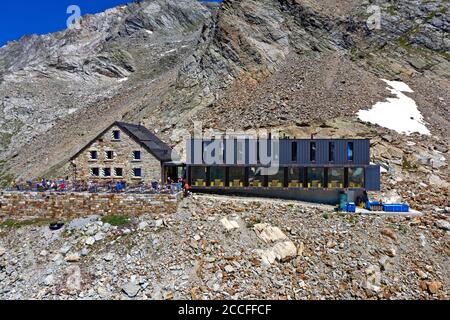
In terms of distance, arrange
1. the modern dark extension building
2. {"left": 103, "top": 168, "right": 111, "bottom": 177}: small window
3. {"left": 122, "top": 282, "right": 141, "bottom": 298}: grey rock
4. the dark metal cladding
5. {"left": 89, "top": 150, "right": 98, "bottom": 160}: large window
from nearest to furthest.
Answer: {"left": 122, "top": 282, "right": 141, "bottom": 298}: grey rock
the dark metal cladding
the modern dark extension building
{"left": 103, "top": 168, "right": 111, "bottom": 177}: small window
{"left": 89, "top": 150, "right": 98, "bottom": 160}: large window

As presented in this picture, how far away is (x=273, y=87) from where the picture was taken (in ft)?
181

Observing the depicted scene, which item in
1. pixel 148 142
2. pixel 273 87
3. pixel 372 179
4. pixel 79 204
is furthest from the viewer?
pixel 273 87

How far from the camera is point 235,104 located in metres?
52.8

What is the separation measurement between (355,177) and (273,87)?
982 inches

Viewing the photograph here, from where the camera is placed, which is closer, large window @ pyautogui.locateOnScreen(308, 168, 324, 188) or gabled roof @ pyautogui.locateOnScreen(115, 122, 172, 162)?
gabled roof @ pyautogui.locateOnScreen(115, 122, 172, 162)

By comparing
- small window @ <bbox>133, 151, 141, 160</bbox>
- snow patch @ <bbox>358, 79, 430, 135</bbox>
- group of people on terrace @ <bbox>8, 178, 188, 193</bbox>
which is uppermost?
snow patch @ <bbox>358, 79, 430, 135</bbox>

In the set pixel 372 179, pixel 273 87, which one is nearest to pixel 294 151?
pixel 372 179

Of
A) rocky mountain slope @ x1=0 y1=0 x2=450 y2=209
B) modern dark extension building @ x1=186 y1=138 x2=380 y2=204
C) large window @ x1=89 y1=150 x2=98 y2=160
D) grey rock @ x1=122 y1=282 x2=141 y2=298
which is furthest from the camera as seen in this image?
rocky mountain slope @ x1=0 y1=0 x2=450 y2=209

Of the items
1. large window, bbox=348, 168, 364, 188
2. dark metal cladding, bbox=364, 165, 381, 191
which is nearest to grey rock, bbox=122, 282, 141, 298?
large window, bbox=348, 168, 364, 188

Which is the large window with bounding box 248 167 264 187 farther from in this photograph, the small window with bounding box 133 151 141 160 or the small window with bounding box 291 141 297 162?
the small window with bounding box 133 151 141 160

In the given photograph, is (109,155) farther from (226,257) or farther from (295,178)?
(295,178)

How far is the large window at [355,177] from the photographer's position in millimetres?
33469

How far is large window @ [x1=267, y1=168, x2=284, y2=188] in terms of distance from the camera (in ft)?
110
